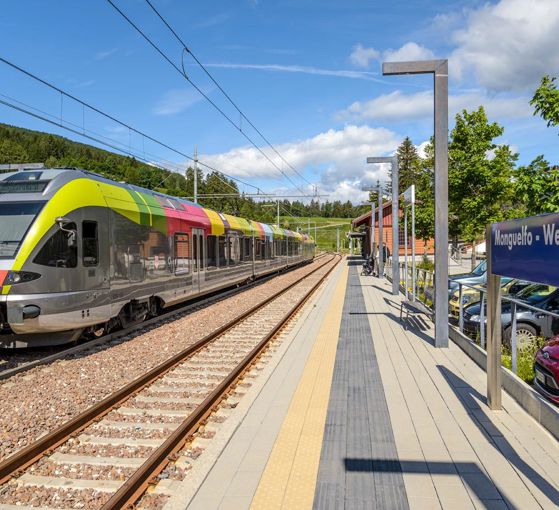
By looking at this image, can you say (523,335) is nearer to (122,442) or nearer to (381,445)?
(381,445)

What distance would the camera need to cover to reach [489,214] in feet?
62.2

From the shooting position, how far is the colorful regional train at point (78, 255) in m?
7.62

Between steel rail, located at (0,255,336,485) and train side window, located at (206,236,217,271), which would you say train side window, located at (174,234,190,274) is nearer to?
train side window, located at (206,236,217,271)

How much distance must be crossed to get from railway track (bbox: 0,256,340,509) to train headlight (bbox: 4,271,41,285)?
236 centimetres

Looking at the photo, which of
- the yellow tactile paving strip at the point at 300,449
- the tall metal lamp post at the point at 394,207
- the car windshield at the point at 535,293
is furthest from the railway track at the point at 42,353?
the tall metal lamp post at the point at 394,207

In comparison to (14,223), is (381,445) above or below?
below

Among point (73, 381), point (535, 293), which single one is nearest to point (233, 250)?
point (535, 293)

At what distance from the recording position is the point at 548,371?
16.7 ft

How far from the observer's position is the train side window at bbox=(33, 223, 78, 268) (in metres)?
7.79

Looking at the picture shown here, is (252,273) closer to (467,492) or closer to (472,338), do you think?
(472,338)

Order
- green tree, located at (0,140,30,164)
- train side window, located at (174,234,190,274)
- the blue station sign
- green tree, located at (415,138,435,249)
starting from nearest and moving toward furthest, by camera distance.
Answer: the blue station sign, train side window, located at (174,234,190,274), green tree, located at (415,138,435,249), green tree, located at (0,140,30,164)

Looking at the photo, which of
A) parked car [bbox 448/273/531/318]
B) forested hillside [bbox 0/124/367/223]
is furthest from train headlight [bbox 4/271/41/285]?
forested hillside [bbox 0/124/367/223]

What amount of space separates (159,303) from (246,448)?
27.6 ft

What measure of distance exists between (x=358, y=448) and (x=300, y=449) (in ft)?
1.64
